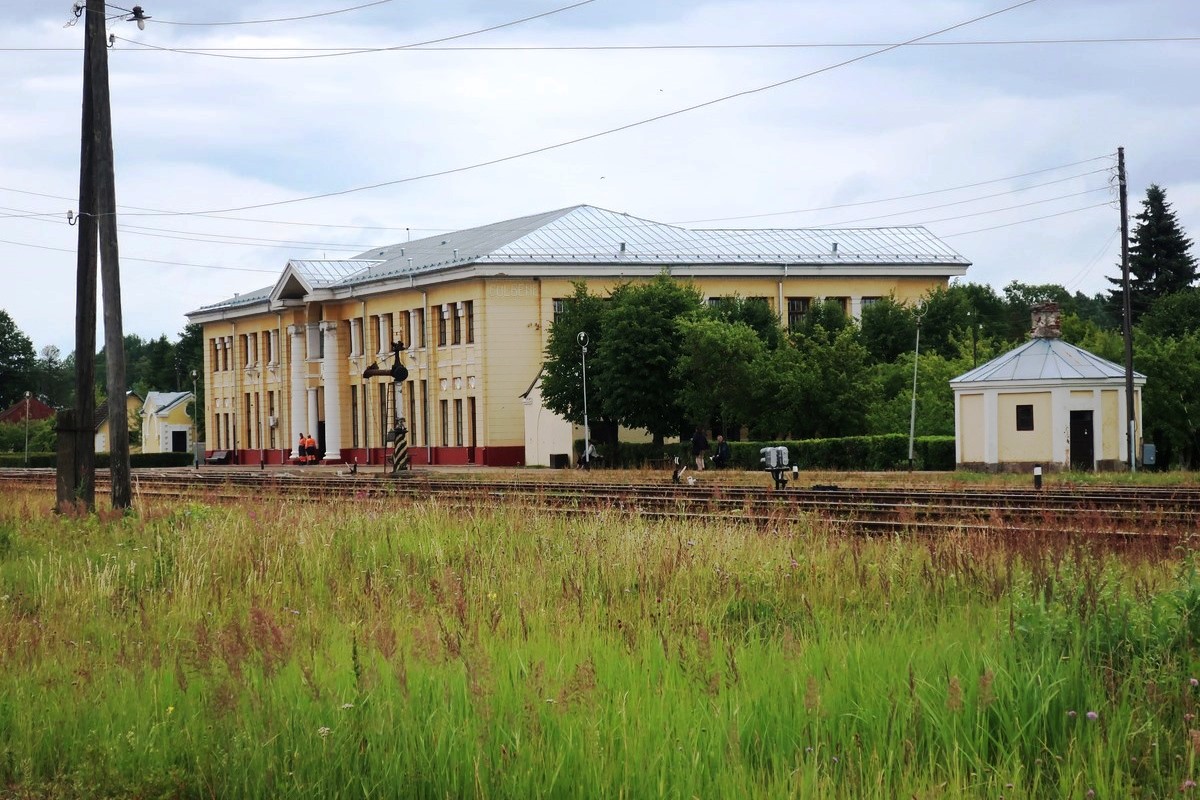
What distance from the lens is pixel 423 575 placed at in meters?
13.1

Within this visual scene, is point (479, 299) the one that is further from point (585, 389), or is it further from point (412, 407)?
point (585, 389)

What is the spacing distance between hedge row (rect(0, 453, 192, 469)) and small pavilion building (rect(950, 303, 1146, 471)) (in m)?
50.5

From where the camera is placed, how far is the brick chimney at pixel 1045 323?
49.9m

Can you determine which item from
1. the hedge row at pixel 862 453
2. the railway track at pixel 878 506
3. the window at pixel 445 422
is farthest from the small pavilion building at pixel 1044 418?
the window at pixel 445 422

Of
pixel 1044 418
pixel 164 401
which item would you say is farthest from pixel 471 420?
pixel 164 401

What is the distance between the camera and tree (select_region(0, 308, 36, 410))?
511 feet

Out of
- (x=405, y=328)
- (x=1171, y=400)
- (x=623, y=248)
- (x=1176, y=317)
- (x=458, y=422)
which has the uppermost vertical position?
(x=623, y=248)

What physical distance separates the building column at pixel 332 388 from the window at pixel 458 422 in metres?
12.1

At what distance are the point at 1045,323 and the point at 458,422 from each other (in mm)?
32530

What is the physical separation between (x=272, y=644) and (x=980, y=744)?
11.7ft

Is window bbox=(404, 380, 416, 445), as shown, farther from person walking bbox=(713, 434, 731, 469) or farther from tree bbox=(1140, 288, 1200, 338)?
tree bbox=(1140, 288, 1200, 338)

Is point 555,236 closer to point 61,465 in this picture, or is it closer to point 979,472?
point 979,472

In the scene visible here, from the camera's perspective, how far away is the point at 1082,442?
155 ft

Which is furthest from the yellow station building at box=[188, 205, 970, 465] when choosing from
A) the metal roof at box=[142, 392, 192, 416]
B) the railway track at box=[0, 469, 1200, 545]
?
the railway track at box=[0, 469, 1200, 545]
